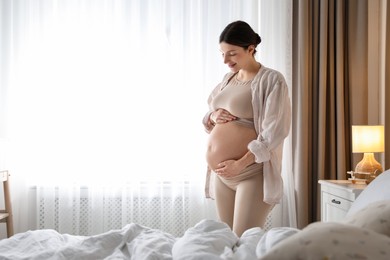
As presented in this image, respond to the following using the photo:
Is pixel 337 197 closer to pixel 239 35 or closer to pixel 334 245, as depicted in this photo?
pixel 239 35

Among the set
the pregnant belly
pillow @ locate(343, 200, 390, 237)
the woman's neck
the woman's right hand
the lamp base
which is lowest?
the lamp base

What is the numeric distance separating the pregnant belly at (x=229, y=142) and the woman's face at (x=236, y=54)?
0.29 meters

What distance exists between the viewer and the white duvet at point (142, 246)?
4.59 ft

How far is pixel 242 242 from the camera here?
158 centimetres

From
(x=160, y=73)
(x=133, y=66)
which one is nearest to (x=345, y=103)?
(x=160, y=73)

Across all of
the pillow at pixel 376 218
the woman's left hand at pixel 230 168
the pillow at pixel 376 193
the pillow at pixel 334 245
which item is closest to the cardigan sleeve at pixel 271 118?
the woman's left hand at pixel 230 168

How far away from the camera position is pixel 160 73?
3643 millimetres

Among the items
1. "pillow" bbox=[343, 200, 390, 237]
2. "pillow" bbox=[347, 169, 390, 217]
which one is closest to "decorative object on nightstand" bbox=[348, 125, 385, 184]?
"pillow" bbox=[347, 169, 390, 217]

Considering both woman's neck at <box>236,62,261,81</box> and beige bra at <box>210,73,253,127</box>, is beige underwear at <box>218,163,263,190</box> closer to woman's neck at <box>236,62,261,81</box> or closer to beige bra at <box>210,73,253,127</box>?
beige bra at <box>210,73,253,127</box>

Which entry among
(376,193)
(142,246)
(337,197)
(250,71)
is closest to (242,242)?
(142,246)

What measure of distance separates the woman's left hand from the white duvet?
0.52 m

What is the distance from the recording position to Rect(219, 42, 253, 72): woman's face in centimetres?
221

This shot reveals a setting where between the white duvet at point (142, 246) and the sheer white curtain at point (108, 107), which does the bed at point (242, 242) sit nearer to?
the white duvet at point (142, 246)

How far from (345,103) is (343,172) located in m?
0.54
